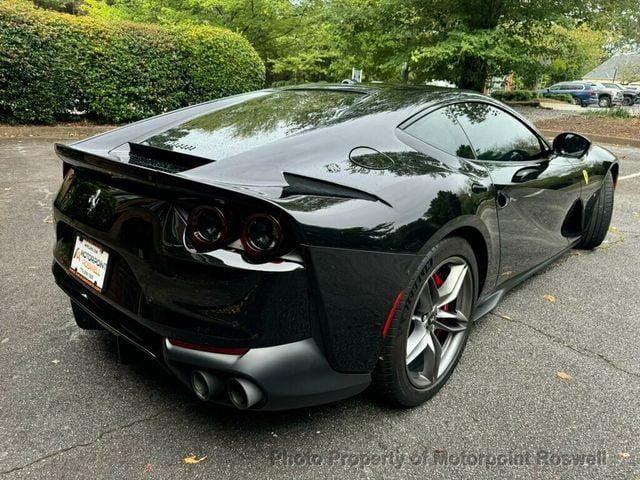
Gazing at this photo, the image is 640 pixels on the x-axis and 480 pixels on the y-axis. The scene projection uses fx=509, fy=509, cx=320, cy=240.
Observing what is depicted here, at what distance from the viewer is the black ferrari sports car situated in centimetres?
171

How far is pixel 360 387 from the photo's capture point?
1.96 meters

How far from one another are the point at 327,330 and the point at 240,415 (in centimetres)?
66

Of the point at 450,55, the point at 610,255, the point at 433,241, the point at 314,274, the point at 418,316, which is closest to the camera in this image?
the point at 314,274

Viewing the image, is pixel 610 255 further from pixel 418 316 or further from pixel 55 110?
pixel 55 110

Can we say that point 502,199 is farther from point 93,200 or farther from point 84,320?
point 84,320

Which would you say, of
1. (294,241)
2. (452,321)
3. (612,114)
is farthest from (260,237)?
(612,114)

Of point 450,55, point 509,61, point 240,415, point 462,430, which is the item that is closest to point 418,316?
point 462,430

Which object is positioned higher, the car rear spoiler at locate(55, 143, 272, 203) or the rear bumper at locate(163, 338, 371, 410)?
the car rear spoiler at locate(55, 143, 272, 203)

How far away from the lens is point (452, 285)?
234cm

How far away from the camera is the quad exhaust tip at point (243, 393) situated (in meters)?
1.73

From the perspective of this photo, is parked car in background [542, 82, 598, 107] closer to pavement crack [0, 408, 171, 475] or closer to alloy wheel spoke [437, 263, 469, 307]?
alloy wheel spoke [437, 263, 469, 307]

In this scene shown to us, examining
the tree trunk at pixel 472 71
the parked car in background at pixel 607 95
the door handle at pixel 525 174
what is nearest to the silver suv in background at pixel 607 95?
the parked car in background at pixel 607 95

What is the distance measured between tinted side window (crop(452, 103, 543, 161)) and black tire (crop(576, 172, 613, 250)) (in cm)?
121

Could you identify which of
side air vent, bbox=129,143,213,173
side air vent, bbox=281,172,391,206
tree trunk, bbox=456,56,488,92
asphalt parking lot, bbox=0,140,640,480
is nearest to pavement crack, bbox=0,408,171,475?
asphalt parking lot, bbox=0,140,640,480
